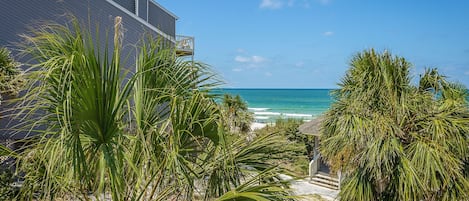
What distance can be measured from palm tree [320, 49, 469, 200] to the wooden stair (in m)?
9.37

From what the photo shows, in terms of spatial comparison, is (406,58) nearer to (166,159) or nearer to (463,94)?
(463,94)

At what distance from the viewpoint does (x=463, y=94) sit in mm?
6918

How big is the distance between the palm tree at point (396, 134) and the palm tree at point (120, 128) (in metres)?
3.25

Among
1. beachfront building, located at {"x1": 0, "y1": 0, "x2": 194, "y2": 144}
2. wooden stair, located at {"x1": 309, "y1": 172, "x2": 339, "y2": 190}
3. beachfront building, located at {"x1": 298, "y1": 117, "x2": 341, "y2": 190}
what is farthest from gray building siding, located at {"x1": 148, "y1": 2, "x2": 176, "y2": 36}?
wooden stair, located at {"x1": 309, "y1": 172, "x2": 339, "y2": 190}

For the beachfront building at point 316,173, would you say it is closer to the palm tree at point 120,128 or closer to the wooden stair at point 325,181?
the wooden stair at point 325,181

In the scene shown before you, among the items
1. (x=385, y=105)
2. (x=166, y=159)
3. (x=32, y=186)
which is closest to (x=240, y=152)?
(x=166, y=159)

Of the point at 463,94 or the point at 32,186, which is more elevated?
the point at 463,94

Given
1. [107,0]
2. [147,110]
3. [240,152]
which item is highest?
[107,0]

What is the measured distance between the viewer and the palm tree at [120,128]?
2.49 metres

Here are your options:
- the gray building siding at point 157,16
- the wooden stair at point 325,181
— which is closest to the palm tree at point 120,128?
the wooden stair at point 325,181

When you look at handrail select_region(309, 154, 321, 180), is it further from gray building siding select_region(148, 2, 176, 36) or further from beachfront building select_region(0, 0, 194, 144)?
gray building siding select_region(148, 2, 176, 36)

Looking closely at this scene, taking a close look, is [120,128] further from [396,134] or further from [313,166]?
[313,166]

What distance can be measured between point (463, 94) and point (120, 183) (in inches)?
269

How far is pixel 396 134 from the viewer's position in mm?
6074
